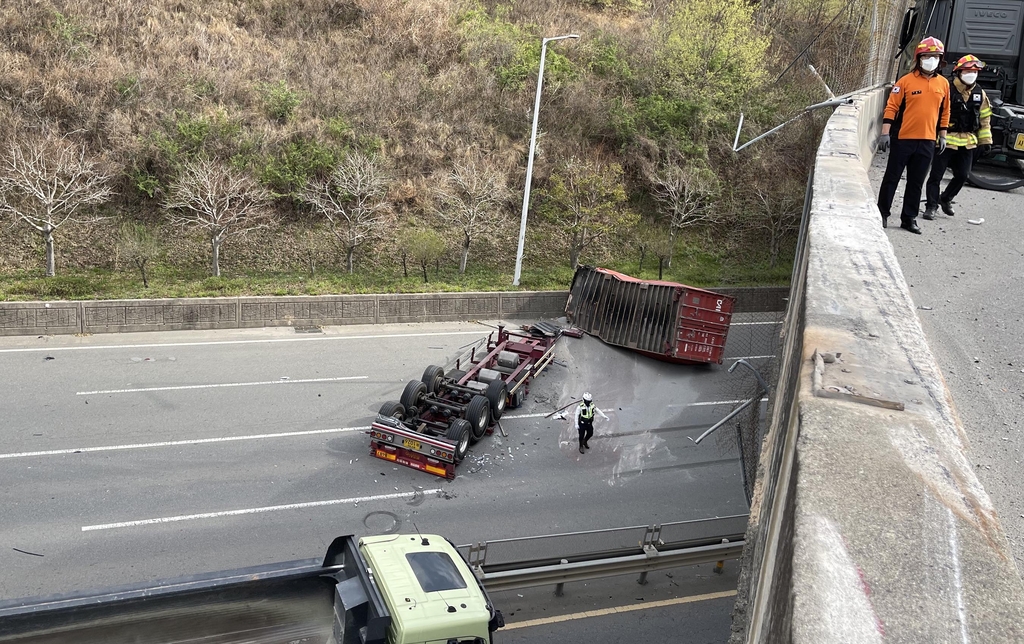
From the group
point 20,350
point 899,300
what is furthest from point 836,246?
point 20,350

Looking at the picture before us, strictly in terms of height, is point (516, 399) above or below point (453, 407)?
below

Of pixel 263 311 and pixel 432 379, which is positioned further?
pixel 263 311

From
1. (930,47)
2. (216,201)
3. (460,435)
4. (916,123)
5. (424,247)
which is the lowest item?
(460,435)

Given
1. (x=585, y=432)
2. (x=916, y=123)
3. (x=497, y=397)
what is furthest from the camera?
(x=497, y=397)

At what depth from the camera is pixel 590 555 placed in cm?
1059

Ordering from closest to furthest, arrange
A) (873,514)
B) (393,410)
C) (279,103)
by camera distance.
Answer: (873,514)
(393,410)
(279,103)

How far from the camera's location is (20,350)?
60.8 feet

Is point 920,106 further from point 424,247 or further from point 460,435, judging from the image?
point 424,247

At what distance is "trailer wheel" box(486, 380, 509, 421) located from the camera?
15.6 m

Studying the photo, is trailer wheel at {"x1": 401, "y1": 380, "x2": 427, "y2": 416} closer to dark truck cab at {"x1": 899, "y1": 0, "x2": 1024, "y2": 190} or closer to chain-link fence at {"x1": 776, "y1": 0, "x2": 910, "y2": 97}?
dark truck cab at {"x1": 899, "y1": 0, "x2": 1024, "y2": 190}

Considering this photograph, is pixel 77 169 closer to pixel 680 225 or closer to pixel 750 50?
pixel 680 225

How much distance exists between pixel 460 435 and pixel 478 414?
89 centimetres

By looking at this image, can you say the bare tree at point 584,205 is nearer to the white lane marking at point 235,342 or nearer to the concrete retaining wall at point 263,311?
the concrete retaining wall at point 263,311

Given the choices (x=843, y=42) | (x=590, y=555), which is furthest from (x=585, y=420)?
(x=843, y=42)
